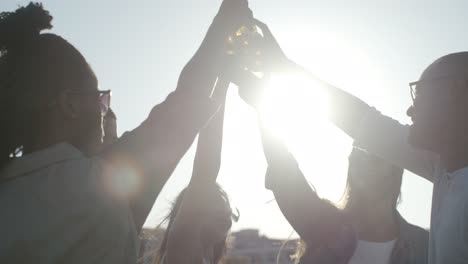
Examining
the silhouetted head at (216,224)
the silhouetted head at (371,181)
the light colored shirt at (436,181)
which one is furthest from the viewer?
the silhouetted head at (371,181)

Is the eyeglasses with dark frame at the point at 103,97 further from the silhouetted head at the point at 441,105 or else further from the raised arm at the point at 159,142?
the silhouetted head at the point at 441,105

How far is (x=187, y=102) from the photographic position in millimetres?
1988

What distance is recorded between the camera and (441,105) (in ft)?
10.6

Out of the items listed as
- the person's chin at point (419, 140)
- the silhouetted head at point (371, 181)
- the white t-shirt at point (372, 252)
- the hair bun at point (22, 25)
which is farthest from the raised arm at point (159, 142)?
the silhouetted head at point (371, 181)

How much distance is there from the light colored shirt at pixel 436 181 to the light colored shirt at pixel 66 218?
1655 mm

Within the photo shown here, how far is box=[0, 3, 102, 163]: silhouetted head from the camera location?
1840 mm

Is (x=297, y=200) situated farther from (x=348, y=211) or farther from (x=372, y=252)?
(x=348, y=211)

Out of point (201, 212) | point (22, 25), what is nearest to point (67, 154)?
point (22, 25)

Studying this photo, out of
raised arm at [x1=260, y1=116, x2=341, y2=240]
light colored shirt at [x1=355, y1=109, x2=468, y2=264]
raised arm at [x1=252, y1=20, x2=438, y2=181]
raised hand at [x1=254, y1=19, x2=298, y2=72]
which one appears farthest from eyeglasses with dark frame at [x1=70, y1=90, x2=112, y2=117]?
raised hand at [x1=254, y1=19, x2=298, y2=72]

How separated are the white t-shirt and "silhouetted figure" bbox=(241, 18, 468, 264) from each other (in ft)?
2.90

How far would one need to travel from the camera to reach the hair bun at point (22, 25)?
1.96 meters

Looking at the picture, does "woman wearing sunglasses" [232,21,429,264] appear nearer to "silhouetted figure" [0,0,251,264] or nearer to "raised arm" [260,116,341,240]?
"raised arm" [260,116,341,240]

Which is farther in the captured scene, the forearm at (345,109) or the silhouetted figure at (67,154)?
the forearm at (345,109)

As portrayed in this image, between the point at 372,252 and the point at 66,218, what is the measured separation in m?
3.17
